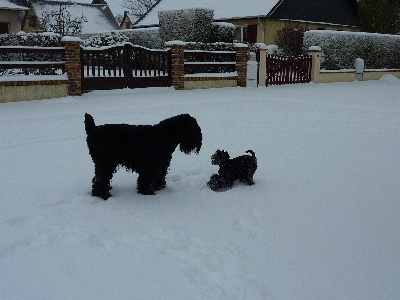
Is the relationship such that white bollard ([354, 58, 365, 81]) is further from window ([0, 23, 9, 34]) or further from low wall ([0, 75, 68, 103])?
window ([0, 23, 9, 34])

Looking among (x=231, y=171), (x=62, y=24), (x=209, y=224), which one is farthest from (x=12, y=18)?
(x=209, y=224)

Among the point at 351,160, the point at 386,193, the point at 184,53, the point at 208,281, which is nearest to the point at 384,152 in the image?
the point at 351,160

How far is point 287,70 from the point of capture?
16.9 meters

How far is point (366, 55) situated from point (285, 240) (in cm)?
1965

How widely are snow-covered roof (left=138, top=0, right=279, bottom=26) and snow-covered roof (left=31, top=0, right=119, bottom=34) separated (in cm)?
1606

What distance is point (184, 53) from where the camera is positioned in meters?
14.2

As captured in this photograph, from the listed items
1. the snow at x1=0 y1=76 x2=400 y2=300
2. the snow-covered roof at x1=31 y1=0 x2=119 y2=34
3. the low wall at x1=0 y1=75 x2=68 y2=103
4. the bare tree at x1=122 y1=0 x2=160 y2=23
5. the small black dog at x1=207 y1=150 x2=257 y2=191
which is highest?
the bare tree at x1=122 y1=0 x2=160 y2=23

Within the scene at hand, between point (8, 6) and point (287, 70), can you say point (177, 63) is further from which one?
point (8, 6)

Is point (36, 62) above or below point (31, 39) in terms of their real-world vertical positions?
below

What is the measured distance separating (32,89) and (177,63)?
191 inches

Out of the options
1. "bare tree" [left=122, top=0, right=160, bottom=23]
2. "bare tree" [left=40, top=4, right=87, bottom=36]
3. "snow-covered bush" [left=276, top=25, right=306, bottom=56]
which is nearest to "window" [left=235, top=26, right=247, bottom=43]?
"snow-covered bush" [left=276, top=25, right=306, bottom=56]

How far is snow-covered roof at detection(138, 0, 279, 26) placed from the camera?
86.2ft

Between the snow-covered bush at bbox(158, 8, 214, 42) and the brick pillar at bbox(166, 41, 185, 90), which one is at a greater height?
the snow-covered bush at bbox(158, 8, 214, 42)

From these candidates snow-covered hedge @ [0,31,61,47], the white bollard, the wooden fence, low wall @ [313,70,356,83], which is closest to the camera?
the wooden fence
